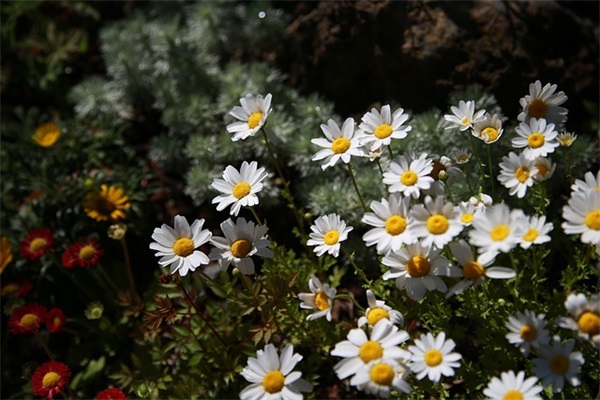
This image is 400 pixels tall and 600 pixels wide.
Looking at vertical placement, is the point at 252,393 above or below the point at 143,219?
above

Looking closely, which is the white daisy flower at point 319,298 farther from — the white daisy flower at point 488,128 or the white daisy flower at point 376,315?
the white daisy flower at point 488,128

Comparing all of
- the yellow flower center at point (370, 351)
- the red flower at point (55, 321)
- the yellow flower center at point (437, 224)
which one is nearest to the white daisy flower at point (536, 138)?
the yellow flower center at point (437, 224)

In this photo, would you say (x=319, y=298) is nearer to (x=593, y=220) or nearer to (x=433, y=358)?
(x=433, y=358)

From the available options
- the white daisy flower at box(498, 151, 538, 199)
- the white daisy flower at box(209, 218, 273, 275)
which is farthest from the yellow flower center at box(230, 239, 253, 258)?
the white daisy flower at box(498, 151, 538, 199)

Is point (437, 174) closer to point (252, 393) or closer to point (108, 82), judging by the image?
point (252, 393)

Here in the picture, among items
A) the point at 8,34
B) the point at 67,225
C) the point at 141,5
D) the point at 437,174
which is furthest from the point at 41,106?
the point at 437,174
